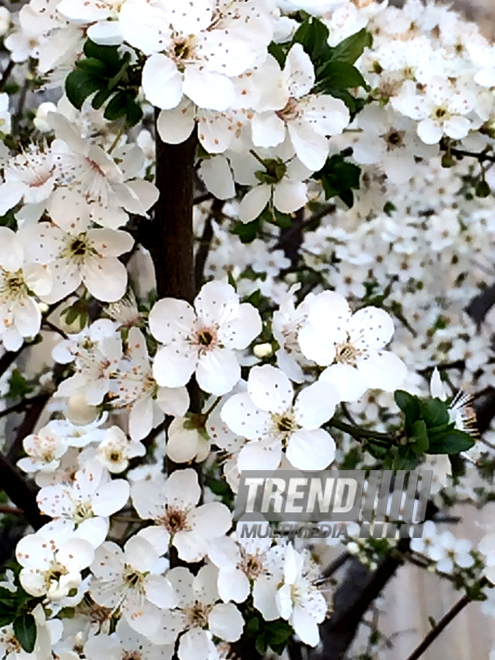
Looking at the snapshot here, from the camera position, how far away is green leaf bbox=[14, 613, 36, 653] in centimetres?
50

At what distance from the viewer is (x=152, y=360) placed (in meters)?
→ 0.52

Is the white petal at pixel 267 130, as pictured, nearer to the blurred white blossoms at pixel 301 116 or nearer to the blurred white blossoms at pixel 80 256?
the blurred white blossoms at pixel 301 116

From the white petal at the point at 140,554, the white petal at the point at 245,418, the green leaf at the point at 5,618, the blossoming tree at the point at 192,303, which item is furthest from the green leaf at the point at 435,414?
the green leaf at the point at 5,618

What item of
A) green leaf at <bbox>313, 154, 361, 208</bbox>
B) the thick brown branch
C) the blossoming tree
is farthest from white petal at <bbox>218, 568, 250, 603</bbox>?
green leaf at <bbox>313, 154, 361, 208</bbox>

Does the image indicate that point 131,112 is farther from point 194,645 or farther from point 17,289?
point 194,645

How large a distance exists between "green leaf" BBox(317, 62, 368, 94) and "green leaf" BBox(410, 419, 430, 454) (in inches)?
9.4

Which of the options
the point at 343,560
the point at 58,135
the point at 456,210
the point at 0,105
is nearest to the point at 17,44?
the point at 0,105

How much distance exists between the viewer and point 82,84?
0.45m

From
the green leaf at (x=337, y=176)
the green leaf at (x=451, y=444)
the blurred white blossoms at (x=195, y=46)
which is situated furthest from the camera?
the green leaf at (x=337, y=176)

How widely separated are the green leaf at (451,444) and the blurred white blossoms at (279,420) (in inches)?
3.1

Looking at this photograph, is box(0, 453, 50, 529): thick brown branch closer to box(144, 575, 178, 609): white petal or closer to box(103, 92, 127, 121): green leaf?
box(144, 575, 178, 609): white petal

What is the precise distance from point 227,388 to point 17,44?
51 cm

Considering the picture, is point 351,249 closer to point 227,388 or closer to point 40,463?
point 40,463

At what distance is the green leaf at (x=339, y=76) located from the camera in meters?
0.51
